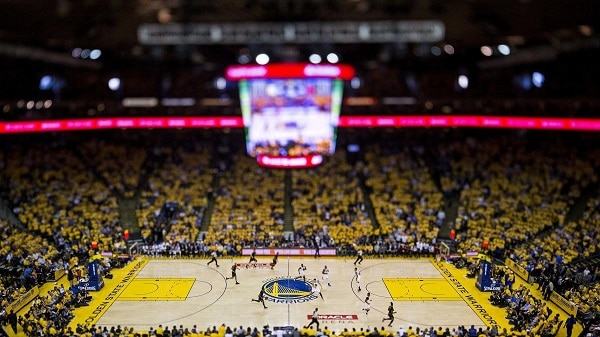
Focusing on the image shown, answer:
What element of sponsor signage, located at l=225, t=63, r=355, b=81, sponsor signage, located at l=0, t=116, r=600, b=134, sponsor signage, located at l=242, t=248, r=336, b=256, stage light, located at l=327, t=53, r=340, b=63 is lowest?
sponsor signage, located at l=242, t=248, r=336, b=256

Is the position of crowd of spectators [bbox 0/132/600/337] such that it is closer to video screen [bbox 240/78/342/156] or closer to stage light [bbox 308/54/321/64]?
video screen [bbox 240/78/342/156]

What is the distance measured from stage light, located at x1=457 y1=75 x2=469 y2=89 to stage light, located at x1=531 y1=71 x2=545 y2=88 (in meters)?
5.45

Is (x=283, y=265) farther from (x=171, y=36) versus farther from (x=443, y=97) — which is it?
(x=443, y=97)

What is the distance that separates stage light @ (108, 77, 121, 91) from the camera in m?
48.8

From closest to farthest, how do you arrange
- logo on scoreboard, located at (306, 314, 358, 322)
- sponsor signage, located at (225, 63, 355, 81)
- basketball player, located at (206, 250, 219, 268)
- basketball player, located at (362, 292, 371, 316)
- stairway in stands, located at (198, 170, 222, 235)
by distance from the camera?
logo on scoreboard, located at (306, 314, 358, 322), basketball player, located at (362, 292, 371, 316), basketball player, located at (206, 250, 219, 268), sponsor signage, located at (225, 63, 355, 81), stairway in stands, located at (198, 170, 222, 235)

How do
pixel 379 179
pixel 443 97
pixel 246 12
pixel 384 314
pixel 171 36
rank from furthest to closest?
pixel 443 97 < pixel 379 179 < pixel 384 314 < pixel 171 36 < pixel 246 12

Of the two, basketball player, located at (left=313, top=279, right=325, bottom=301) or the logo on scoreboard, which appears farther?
basketball player, located at (left=313, top=279, right=325, bottom=301)

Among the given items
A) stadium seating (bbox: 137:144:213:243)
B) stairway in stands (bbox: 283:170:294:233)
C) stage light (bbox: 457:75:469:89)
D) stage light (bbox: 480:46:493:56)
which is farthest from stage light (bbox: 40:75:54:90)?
stage light (bbox: 457:75:469:89)

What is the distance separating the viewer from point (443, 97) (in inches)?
1909

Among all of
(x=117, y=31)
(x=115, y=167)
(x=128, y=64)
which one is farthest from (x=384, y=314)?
(x=128, y=64)

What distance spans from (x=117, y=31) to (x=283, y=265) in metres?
16.0

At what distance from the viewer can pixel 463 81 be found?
161 feet

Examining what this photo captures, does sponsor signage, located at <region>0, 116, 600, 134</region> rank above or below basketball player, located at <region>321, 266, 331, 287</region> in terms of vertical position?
above

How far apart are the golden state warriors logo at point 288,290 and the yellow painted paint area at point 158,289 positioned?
423cm
